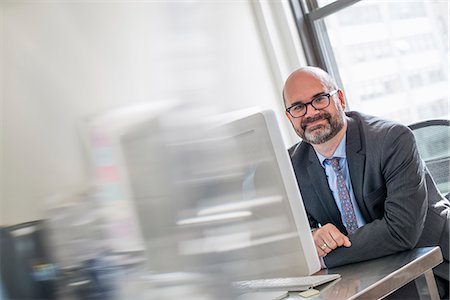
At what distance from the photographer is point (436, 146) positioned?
2.06m

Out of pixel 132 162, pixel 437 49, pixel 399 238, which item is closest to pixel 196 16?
pixel 132 162

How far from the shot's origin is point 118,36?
821 mm

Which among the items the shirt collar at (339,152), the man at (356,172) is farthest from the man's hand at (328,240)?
the shirt collar at (339,152)

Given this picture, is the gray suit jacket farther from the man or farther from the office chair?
the office chair

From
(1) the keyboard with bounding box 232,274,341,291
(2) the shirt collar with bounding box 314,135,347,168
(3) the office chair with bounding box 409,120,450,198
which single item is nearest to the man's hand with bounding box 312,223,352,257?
(1) the keyboard with bounding box 232,274,341,291

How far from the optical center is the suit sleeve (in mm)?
1354

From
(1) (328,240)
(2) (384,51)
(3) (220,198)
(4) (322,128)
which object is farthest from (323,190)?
(2) (384,51)

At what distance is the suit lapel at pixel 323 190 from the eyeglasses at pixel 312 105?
0.16m

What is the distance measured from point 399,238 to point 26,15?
107 cm

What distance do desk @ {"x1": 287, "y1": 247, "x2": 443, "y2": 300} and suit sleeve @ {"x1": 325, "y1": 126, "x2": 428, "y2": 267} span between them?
56mm

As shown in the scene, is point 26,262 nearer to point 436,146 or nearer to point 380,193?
point 380,193

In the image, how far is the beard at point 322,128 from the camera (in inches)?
68.1

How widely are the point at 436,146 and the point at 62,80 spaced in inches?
66.8

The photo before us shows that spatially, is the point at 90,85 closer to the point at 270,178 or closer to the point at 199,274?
the point at 199,274
